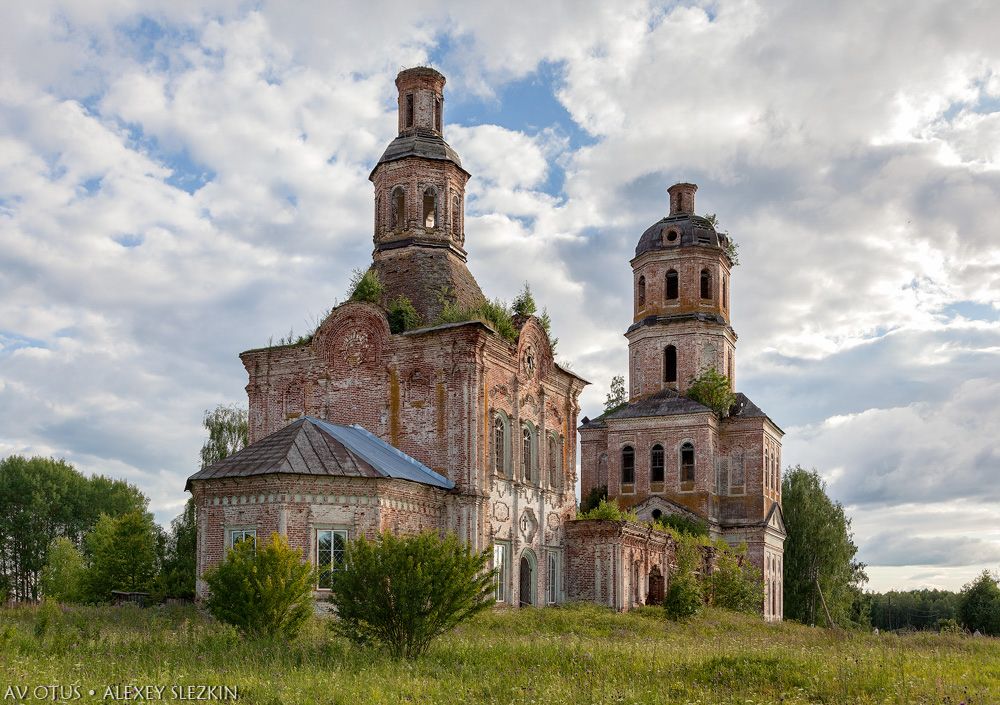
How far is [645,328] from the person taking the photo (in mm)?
43531

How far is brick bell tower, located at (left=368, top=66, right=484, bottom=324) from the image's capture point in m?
28.2

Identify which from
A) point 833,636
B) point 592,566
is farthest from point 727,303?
point 833,636

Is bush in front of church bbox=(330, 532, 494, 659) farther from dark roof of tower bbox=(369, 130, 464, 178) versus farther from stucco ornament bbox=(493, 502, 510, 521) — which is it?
dark roof of tower bbox=(369, 130, 464, 178)

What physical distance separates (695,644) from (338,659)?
764 cm

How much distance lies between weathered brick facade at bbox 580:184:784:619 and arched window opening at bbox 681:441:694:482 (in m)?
0.04

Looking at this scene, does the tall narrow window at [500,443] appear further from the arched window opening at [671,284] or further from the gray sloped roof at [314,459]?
the arched window opening at [671,284]

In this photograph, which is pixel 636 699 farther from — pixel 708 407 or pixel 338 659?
pixel 708 407

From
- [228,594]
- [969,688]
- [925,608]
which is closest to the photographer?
[969,688]

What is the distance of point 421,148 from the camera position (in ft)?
97.4

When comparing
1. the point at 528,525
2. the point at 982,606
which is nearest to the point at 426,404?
the point at 528,525

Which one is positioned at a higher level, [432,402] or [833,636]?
[432,402]

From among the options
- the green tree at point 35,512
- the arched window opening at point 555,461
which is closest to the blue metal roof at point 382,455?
the arched window opening at point 555,461

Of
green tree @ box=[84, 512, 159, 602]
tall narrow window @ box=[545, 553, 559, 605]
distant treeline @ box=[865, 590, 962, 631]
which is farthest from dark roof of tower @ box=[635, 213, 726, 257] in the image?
distant treeline @ box=[865, 590, 962, 631]

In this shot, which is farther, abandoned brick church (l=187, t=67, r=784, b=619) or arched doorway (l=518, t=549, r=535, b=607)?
arched doorway (l=518, t=549, r=535, b=607)
